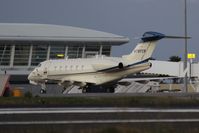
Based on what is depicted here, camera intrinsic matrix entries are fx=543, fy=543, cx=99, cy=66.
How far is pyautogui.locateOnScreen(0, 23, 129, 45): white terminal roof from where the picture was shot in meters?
77.0

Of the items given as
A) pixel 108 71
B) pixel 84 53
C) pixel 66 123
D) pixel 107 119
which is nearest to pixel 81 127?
pixel 66 123

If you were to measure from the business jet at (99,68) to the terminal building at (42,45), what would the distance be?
29048mm

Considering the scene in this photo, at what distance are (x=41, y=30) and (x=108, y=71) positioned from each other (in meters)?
38.8

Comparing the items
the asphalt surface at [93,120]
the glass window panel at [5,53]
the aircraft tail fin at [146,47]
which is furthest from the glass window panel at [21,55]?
the asphalt surface at [93,120]

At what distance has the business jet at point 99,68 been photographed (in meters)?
43.6

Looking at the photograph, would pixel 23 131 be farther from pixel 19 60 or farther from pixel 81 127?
pixel 19 60

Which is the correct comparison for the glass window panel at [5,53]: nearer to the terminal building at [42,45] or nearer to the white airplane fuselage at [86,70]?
the terminal building at [42,45]

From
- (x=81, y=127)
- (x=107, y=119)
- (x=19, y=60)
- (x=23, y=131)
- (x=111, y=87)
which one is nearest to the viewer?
(x=23, y=131)

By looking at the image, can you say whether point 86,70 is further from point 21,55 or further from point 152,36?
point 21,55

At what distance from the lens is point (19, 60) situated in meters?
79.1

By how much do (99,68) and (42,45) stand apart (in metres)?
35.8

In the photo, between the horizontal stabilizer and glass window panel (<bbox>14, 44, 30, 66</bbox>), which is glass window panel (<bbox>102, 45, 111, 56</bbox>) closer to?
glass window panel (<bbox>14, 44, 30, 66</bbox>)

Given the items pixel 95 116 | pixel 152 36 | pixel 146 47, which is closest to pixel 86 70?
pixel 146 47

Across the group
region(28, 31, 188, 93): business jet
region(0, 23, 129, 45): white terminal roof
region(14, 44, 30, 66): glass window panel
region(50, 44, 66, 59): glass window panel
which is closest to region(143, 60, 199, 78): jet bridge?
region(28, 31, 188, 93): business jet
